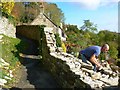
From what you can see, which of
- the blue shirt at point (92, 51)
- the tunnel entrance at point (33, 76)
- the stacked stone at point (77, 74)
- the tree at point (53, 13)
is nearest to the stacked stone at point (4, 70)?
the tunnel entrance at point (33, 76)

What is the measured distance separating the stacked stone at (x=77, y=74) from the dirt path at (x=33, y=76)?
15.6 inches

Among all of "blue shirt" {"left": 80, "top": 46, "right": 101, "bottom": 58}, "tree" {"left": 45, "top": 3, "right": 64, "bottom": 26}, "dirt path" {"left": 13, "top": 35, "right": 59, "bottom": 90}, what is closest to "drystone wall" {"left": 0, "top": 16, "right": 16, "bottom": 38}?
"dirt path" {"left": 13, "top": 35, "right": 59, "bottom": 90}

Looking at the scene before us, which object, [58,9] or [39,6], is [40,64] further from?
[58,9]

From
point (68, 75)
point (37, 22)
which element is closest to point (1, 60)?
point (68, 75)

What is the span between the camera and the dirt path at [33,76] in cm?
1372

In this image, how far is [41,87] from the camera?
13562 mm

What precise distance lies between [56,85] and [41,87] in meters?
0.66

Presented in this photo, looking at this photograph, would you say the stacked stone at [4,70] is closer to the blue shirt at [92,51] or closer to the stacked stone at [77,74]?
the stacked stone at [77,74]

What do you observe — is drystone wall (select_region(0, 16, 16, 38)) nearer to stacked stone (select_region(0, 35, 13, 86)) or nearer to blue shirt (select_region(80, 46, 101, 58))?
stacked stone (select_region(0, 35, 13, 86))

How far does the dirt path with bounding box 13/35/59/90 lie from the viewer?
13.7 metres

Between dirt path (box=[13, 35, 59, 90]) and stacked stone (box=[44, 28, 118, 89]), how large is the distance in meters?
0.40

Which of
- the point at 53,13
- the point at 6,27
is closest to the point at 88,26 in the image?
the point at 53,13

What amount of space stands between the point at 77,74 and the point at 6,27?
55.3ft

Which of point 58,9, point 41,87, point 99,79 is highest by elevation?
point 58,9
